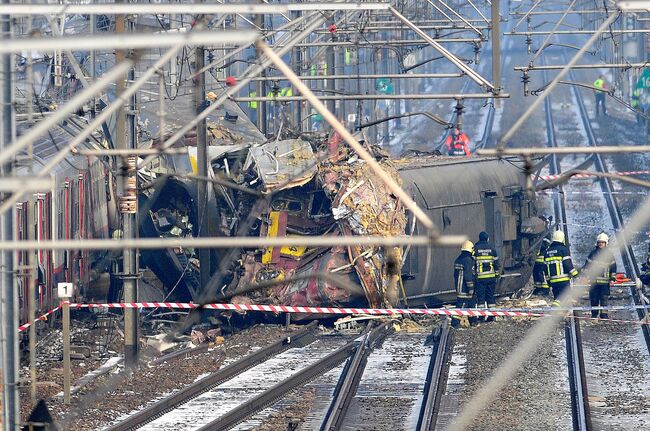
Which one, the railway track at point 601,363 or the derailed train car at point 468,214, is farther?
the derailed train car at point 468,214

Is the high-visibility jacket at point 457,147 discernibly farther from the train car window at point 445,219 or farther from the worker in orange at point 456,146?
the train car window at point 445,219

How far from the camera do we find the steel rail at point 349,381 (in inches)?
500

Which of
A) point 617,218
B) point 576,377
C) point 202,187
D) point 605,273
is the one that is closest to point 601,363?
point 576,377

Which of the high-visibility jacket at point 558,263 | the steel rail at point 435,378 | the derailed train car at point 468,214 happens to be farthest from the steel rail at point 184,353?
the high-visibility jacket at point 558,263

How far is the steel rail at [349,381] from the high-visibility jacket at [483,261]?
150 cm

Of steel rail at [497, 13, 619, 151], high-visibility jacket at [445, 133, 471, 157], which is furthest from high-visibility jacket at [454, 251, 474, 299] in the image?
high-visibility jacket at [445, 133, 471, 157]

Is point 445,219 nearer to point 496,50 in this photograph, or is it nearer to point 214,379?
point 496,50

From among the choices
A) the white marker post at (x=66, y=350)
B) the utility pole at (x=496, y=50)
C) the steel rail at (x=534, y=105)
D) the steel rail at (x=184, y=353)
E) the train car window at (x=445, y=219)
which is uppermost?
the utility pole at (x=496, y=50)

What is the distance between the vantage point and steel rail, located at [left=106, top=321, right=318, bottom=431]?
12773 millimetres

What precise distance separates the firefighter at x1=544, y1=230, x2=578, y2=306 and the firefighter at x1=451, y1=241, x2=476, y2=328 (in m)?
1.14

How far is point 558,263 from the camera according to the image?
19.0 metres

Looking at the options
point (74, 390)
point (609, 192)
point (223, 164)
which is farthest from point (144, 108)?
point (609, 192)

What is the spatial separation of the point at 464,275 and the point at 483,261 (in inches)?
14.5

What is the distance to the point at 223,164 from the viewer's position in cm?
1973
